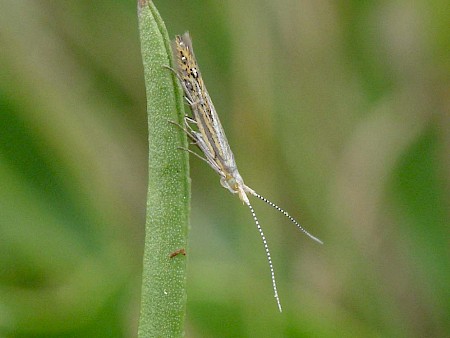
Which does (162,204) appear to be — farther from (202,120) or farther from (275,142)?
(275,142)

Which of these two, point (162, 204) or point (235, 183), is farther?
point (235, 183)

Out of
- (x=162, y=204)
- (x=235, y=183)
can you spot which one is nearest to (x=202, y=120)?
(x=235, y=183)

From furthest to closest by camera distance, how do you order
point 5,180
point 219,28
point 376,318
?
point 219,28 < point 376,318 < point 5,180

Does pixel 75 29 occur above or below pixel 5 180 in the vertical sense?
above

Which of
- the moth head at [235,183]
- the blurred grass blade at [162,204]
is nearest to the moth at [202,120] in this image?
the moth head at [235,183]

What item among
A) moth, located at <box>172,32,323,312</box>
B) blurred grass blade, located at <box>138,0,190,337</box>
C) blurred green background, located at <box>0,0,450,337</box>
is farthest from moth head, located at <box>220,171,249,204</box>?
blurred grass blade, located at <box>138,0,190,337</box>

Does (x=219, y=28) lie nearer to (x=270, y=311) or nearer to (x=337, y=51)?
(x=337, y=51)

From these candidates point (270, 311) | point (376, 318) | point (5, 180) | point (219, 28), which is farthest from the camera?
point (219, 28)

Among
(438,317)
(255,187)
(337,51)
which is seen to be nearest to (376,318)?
(438,317)
